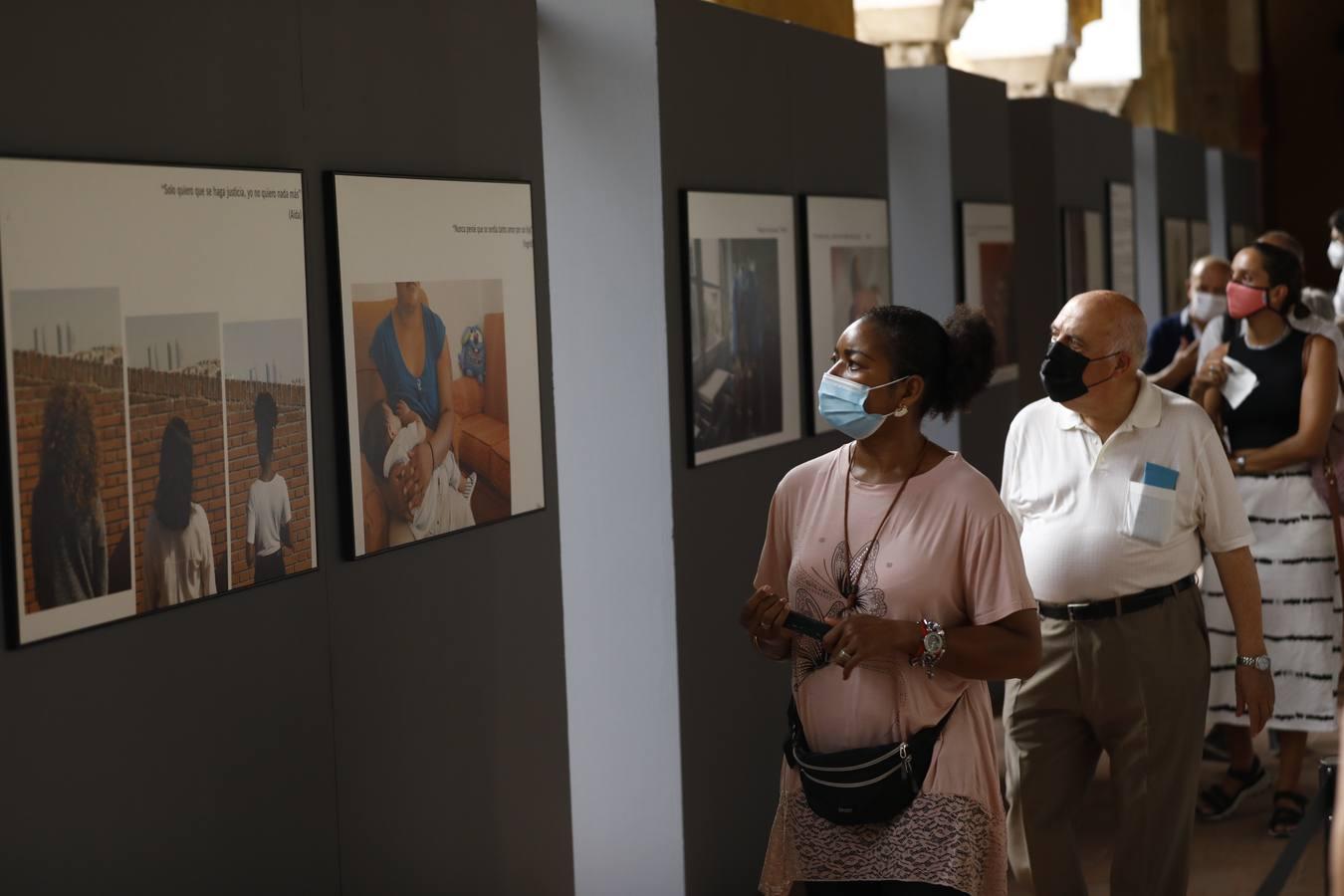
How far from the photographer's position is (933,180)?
10.2 metres

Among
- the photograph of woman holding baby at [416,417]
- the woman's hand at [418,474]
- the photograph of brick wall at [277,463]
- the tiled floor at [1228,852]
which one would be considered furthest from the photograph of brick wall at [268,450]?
the tiled floor at [1228,852]

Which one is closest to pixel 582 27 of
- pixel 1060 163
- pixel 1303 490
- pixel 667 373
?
pixel 667 373

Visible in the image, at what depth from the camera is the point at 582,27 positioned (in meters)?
6.27

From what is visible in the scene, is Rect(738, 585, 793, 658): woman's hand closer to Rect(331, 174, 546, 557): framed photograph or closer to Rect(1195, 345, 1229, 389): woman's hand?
Rect(331, 174, 546, 557): framed photograph

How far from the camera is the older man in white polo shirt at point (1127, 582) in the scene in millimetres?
5531

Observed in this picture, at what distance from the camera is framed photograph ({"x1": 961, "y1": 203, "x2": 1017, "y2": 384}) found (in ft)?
34.1

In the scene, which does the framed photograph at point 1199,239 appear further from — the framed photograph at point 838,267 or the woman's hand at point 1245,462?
the woman's hand at point 1245,462

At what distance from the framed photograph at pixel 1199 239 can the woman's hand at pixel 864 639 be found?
16104 millimetres

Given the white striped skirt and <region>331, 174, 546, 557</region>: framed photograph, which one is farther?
the white striped skirt

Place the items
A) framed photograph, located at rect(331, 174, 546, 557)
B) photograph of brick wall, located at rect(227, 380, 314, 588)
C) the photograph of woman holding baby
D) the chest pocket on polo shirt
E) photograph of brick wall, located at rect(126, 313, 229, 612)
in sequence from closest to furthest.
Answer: photograph of brick wall, located at rect(126, 313, 229, 612) < photograph of brick wall, located at rect(227, 380, 314, 588) < framed photograph, located at rect(331, 174, 546, 557) < the photograph of woman holding baby < the chest pocket on polo shirt

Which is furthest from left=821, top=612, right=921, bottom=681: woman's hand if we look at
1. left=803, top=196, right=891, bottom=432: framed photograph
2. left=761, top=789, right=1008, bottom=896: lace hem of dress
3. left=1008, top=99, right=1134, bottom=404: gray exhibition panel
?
left=1008, top=99, right=1134, bottom=404: gray exhibition panel

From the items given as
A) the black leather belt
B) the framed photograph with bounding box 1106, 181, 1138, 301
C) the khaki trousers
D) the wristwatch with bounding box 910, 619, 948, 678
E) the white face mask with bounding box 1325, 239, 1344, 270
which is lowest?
the khaki trousers

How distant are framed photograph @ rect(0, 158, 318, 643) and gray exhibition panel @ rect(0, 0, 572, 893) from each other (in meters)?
0.08

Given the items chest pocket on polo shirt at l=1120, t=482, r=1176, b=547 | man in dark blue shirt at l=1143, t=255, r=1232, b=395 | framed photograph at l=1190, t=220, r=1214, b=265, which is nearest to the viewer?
chest pocket on polo shirt at l=1120, t=482, r=1176, b=547
